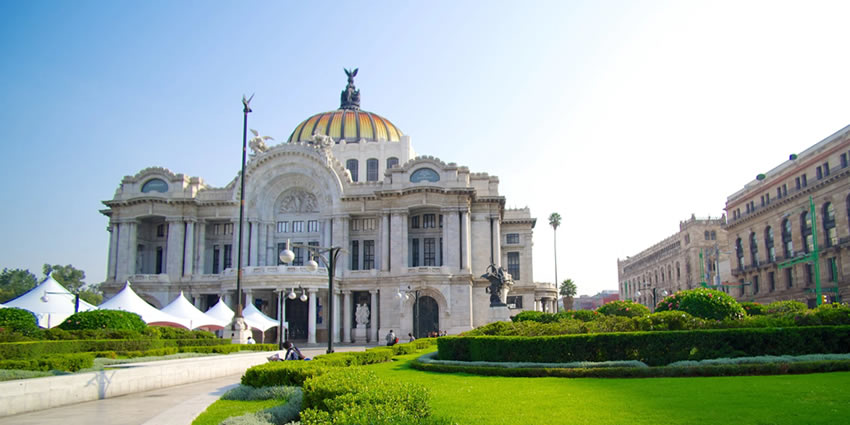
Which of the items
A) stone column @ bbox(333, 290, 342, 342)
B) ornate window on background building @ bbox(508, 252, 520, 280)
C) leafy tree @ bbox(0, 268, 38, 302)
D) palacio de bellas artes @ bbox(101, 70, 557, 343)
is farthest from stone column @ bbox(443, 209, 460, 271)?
leafy tree @ bbox(0, 268, 38, 302)

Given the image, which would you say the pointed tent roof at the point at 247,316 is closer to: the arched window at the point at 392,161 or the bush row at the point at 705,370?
the arched window at the point at 392,161

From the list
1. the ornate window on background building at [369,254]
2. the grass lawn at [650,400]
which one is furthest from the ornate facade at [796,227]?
the grass lawn at [650,400]

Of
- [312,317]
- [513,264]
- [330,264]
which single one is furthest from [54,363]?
[513,264]

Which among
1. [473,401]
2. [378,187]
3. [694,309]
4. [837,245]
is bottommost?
[473,401]

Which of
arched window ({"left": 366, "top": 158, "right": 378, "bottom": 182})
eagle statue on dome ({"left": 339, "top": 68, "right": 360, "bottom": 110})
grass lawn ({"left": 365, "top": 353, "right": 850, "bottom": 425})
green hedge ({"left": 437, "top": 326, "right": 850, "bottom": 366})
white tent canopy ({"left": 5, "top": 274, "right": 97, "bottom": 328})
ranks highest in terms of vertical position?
eagle statue on dome ({"left": 339, "top": 68, "right": 360, "bottom": 110})

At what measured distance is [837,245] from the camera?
2292 inches

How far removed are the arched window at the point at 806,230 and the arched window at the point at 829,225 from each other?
2.82 metres

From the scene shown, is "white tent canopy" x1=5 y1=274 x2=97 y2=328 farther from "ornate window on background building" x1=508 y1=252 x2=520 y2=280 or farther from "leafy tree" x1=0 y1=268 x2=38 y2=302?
"leafy tree" x1=0 y1=268 x2=38 y2=302

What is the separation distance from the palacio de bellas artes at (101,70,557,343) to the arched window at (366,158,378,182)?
9267 millimetres

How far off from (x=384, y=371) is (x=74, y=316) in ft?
57.4

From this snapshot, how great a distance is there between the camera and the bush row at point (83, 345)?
2242 cm

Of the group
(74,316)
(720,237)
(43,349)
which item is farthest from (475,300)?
(720,237)

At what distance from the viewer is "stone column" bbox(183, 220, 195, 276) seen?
61062 mm

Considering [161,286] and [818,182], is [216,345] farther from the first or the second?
[818,182]
